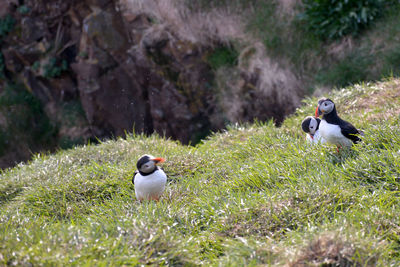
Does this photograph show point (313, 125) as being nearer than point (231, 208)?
No

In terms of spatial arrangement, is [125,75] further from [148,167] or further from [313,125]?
[148,167]

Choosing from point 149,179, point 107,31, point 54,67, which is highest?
point 149,179

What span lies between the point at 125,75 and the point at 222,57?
2583mm

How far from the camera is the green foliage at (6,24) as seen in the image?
1212 cm

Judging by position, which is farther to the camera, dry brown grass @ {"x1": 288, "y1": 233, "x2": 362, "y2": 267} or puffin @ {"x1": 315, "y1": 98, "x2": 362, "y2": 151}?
puffin @ {"x1": 315, "y1": 98, "x2": 362, "y2": 151}

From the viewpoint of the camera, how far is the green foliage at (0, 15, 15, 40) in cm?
1212

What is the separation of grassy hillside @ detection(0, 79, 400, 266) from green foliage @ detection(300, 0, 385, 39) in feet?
11.0

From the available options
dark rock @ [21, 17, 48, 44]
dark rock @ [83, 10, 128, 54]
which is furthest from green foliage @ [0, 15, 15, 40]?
dark rock @ [83, 10, 128, 54]

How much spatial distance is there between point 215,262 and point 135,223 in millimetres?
605

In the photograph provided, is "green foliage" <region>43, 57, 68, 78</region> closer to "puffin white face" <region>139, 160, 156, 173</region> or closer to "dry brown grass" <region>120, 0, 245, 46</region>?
"dry brown grass" <region>120, 0, 245, 46</region>

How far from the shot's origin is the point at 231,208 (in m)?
3.53

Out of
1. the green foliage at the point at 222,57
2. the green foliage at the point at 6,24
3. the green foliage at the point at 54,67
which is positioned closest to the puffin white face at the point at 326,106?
the green foliage at the point at 222,57

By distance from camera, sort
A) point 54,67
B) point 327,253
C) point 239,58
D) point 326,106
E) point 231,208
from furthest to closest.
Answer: point 54,67, point 239,58, point 326,106, point 231,208, point 327,253

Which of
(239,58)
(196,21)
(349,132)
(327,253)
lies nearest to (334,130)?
(349,132)
